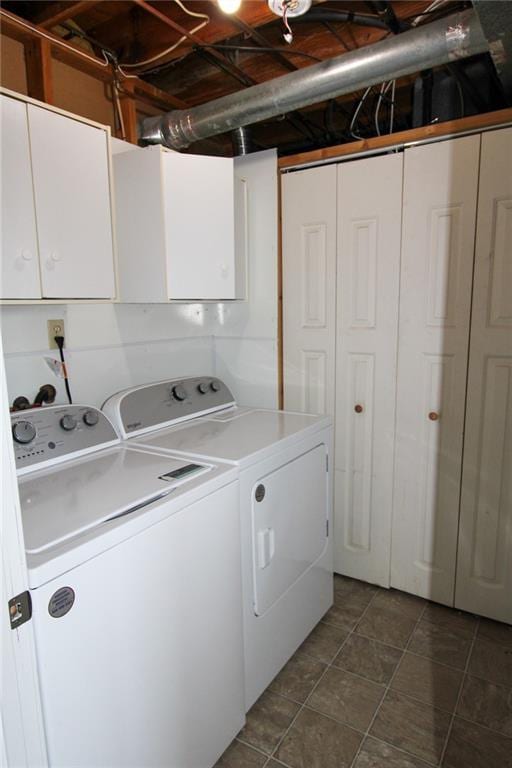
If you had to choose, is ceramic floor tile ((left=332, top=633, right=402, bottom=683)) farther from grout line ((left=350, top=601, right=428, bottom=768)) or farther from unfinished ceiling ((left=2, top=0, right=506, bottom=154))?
unfinished ceiling ((left=2, top=0, right=506, bottom=154))

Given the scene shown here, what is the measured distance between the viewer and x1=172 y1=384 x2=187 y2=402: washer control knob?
Result: 2.11m

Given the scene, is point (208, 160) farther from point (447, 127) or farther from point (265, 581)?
point (265, 581)

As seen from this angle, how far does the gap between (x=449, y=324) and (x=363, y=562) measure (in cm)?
128

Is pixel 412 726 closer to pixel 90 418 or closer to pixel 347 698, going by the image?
pixel 347 698

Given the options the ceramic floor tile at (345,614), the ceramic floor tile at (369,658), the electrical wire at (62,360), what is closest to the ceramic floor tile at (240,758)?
the ceramic floor tile at (369,658)

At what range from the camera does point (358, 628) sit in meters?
2.13

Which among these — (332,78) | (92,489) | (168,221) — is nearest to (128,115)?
(168,221)

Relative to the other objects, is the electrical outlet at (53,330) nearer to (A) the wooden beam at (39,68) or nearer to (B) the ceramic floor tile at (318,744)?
(A) the wooden beam at (39,68)

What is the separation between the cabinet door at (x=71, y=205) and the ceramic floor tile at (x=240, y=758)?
161cm

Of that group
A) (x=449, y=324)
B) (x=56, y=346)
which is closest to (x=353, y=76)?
(x=449, y=324)

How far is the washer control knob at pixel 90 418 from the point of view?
5.49ft

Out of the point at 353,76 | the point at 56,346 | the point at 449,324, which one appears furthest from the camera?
the point at 449,324

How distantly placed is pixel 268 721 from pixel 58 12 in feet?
8.66

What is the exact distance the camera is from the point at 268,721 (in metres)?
1.67
